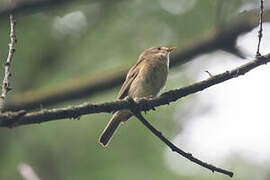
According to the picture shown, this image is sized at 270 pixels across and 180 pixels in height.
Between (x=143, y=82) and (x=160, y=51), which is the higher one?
(x=160, y=51)

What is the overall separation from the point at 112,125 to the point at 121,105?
2009 mm

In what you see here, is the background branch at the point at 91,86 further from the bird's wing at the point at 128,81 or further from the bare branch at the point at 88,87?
the bird's wing at the point at 128,81

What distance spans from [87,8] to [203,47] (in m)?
2.60

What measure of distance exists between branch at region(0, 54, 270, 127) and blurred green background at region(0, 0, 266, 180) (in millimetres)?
3977

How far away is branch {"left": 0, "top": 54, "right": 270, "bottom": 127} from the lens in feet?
9.98

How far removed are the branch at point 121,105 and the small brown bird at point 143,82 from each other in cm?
160

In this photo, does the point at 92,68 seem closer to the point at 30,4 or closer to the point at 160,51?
the point at 160,51

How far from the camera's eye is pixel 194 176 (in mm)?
8727

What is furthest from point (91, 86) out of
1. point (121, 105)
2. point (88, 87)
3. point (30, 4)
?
point (30, 4)

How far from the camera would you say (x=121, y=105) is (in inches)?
132

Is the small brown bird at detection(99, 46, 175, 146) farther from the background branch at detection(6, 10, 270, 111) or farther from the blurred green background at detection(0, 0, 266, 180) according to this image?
the blurred green background at detection(0, 0, 266, 180)

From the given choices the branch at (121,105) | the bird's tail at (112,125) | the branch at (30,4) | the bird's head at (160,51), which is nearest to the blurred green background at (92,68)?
the bird's head at (160,51)

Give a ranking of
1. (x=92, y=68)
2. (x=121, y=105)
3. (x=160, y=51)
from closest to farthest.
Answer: (x=121, y=105)
(x=160, y=51)
(x=92, y=68)

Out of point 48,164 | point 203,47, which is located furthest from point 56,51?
point 203,47
